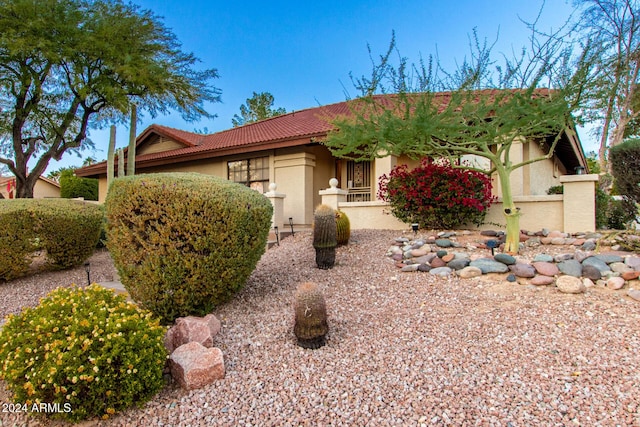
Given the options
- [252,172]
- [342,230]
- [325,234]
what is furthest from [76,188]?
[325,234]

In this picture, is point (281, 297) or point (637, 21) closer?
point (281, 297)

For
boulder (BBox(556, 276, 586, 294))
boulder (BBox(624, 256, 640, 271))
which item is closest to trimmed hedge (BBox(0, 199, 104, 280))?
boulder (BBox(556, 276, 586, 294))

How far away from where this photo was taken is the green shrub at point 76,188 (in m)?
21.4

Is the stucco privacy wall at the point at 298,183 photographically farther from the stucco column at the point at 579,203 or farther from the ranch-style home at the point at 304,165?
the stucco column at the point at 579,203

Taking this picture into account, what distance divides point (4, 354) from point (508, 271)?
17.6 feet

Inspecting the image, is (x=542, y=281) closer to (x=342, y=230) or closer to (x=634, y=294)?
(x=634, y=294)

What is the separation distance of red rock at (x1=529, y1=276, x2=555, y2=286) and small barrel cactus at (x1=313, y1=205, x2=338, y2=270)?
2663 mm

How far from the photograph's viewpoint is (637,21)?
696 inches

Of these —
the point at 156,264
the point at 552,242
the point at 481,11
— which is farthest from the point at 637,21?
the point at 156,264

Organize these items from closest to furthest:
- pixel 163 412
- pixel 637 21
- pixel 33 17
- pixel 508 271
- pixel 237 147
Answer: pixel 163 412, pixel 508 271, pixel 237 147, pixel 33 17, pixel 637 21

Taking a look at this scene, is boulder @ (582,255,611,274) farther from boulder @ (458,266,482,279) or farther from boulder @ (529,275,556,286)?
boulder @ (458,266,482,279)

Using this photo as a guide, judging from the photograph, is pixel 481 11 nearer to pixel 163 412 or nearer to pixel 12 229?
pixel 163 412

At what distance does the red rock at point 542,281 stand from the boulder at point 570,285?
0.11 meters

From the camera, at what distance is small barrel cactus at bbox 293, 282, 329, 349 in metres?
3.19
